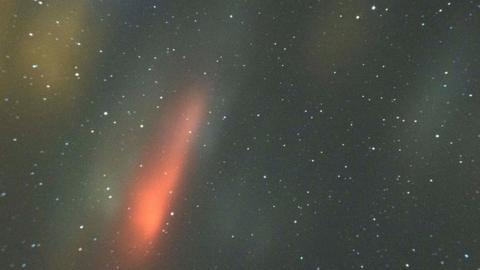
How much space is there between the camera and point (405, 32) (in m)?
0.52

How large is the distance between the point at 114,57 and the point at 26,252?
0.65 ft

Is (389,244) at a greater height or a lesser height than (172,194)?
lesser

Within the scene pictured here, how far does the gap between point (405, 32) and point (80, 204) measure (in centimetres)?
35

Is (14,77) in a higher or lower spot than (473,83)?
higher

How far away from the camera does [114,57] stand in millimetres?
512

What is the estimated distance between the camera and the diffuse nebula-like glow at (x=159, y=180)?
517mm

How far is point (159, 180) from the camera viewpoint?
520 millimetres

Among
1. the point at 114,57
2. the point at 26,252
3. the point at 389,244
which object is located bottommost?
the point at 389,244

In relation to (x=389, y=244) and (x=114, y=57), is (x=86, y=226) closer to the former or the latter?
(x=114, y=57)

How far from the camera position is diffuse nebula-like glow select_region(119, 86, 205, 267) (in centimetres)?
52

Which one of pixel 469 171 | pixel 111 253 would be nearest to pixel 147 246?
pixel 111 253

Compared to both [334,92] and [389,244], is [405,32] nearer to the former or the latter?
[334,92]

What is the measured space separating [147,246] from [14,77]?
0.66 ft

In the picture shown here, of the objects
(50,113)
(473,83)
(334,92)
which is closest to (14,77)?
(50,113)
